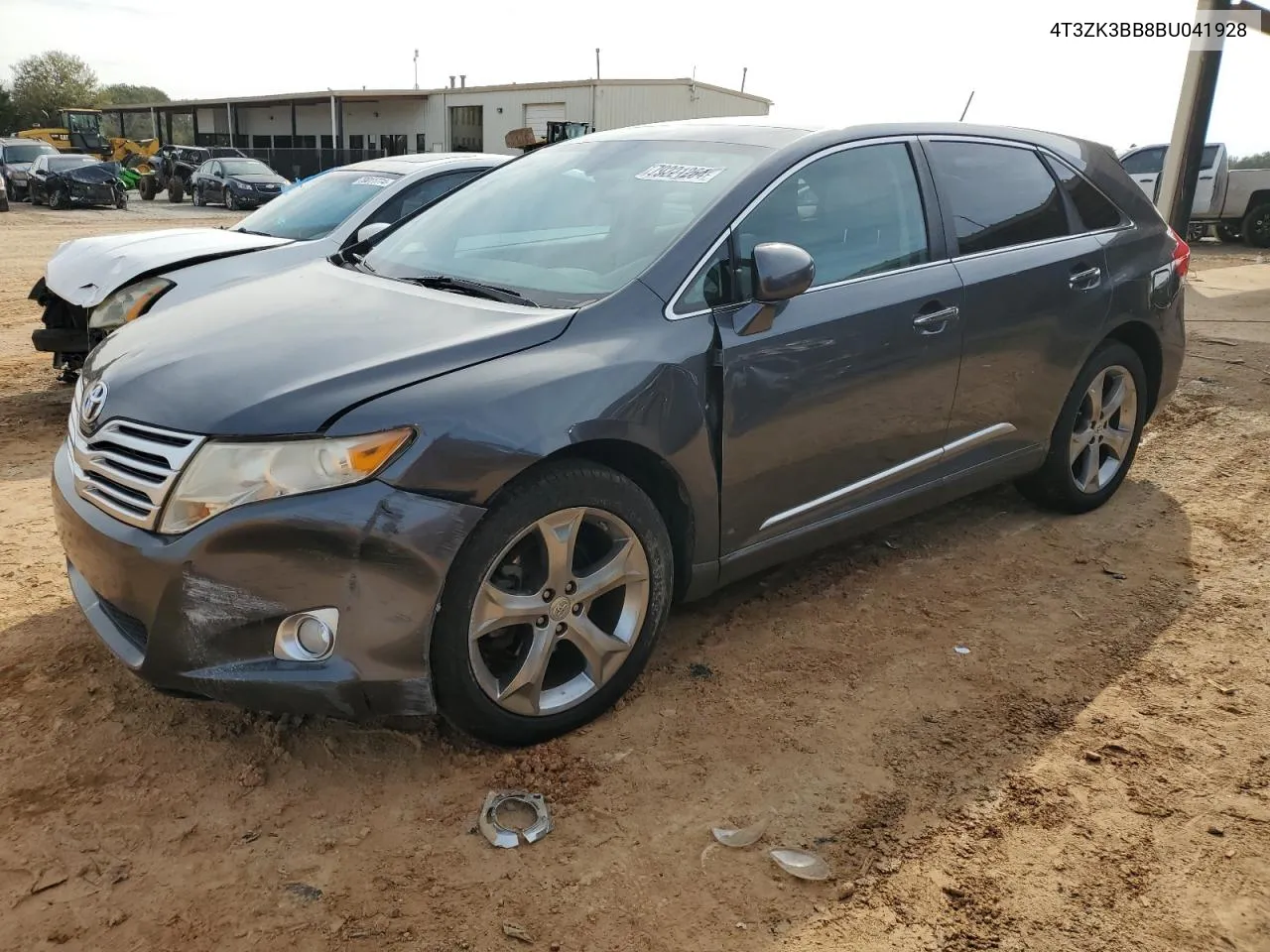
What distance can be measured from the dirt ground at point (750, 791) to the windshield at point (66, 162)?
2616 cm

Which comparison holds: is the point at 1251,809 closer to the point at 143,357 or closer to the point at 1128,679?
the point at 1128,679

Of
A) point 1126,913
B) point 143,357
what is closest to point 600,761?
point 1126,913

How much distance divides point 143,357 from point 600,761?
1.74m

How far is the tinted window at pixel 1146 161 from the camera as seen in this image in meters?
16.7

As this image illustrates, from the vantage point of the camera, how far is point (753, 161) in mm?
3330

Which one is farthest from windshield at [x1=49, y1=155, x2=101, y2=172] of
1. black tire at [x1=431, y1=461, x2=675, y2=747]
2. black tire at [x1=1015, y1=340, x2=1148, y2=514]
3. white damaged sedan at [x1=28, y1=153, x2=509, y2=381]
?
black tire at [x1=431, y1=461, x2=675, y2=747]

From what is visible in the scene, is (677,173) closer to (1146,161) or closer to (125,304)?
(125,304)

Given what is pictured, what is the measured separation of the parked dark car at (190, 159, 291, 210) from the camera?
1033 inches

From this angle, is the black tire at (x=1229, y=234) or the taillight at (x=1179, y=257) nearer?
the taillight at (x=1179, y=257)

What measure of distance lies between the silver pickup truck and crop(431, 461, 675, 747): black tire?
1661 cm

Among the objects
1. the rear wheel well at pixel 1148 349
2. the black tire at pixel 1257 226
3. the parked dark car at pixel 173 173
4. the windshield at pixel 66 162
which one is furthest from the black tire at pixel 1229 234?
the parked dark car at pixel 173 173

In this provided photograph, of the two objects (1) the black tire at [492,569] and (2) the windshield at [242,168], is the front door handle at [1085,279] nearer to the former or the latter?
(1) the black tire at [492,569]

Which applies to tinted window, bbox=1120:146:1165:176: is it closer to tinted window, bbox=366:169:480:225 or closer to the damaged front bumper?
tinted window, bbox=366:169:480:225

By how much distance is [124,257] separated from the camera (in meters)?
5.83
